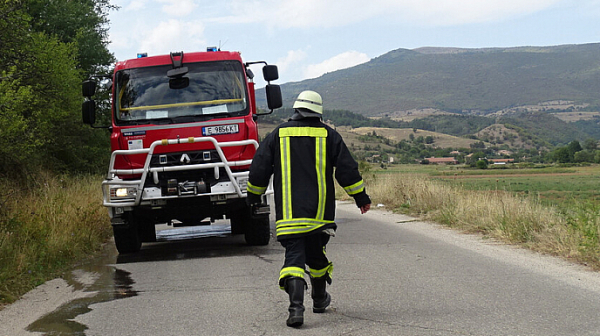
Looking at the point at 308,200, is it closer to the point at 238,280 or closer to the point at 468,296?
the point at 468,296

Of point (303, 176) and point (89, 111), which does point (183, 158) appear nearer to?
point (89, 111)

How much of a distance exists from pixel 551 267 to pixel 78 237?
6863 millimetres

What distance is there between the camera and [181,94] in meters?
9.92

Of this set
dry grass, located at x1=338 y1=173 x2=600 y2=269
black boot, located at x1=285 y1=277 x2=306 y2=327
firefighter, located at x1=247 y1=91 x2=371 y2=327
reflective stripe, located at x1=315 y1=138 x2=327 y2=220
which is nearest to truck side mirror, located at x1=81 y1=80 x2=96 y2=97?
firefighter, located at x1=247 y1=91 x2=371 y2=327

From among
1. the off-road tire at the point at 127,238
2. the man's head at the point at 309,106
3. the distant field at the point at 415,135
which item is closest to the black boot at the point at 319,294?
the man's head at the point at 309,106

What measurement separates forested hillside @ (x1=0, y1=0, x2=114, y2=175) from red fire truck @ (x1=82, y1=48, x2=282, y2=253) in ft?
11.7

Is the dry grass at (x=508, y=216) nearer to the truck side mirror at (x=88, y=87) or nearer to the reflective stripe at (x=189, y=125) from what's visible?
the reflective stripe at (x=189, y=125)

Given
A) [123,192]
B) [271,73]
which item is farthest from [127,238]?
[271,73]

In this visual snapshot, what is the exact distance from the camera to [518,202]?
12.0m

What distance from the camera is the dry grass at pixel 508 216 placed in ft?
28.7

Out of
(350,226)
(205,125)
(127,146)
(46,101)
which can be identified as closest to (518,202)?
(350,226)

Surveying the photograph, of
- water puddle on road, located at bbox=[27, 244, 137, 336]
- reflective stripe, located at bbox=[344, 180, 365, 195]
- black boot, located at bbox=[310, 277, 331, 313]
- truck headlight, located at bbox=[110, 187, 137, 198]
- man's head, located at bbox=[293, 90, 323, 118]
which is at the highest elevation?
man's head, located at bbox=[293, 90, 323, 118]

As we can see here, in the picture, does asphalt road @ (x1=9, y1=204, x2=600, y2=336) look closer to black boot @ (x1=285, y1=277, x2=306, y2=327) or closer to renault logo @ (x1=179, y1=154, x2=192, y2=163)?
black boot @ (x1=285, y1=277, x2=306, y2=327)

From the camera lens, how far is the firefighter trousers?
5469 millimetres
